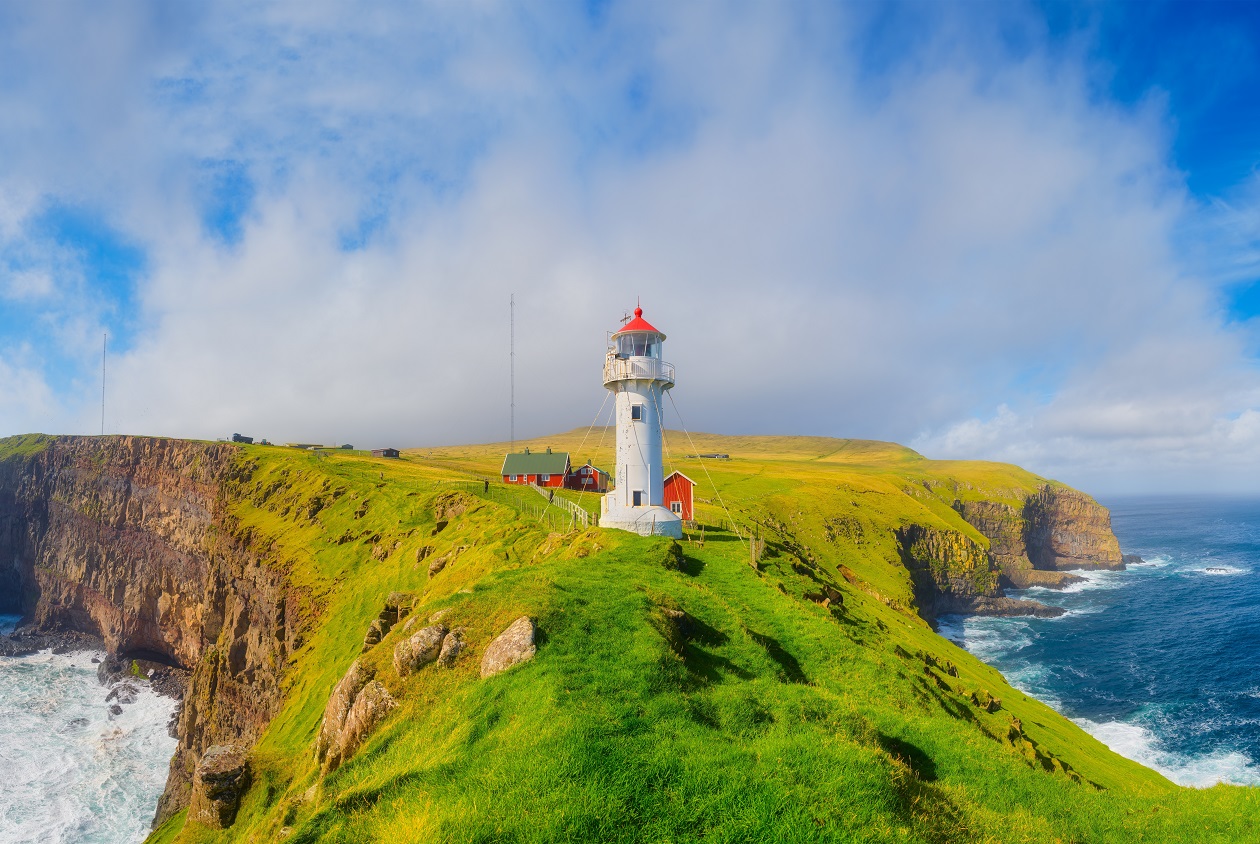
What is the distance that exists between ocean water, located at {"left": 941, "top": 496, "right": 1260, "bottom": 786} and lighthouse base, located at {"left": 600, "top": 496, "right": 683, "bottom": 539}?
128 ft

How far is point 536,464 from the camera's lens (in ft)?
273

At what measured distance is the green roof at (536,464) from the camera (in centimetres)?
8206

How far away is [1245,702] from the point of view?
52750 millimetres

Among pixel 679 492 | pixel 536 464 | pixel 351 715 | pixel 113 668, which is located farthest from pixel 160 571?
pixel 351 715

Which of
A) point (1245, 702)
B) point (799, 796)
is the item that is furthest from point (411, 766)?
point (1245, 702)

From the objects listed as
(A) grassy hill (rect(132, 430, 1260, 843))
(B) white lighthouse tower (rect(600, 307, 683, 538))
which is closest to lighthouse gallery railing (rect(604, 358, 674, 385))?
(B) white lighthouse tower (rect(600, 307, 683, 538))

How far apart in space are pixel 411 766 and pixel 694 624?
1052 cm

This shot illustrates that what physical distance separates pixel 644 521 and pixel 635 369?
909 centimetres

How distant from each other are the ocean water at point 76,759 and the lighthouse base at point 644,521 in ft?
160

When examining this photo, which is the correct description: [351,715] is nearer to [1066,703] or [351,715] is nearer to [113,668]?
[1066,703]

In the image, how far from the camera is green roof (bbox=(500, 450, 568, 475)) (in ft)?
269

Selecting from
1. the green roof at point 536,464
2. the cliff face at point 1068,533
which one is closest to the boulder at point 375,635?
the green roof at point 536,464

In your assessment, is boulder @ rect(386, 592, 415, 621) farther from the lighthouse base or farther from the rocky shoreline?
the rocky shoreline

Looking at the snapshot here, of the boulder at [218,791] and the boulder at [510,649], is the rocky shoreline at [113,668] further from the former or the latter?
the boulder at [510,649]
